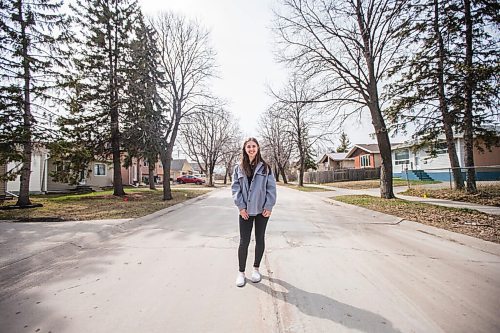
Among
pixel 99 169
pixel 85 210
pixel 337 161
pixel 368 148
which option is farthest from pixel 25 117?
pixel 337 161

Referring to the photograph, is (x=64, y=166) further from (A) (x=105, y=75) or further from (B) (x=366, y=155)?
(B) (x=366, y=155)

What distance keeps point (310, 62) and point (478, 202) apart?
32.4ft

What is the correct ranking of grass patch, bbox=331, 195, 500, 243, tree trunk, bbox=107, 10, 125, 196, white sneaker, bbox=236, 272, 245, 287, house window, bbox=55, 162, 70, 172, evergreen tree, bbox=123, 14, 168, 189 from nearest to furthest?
1. white sneaker, bbox=236, 272, 245, 287
2. grass patch, bbox=331, 195, 500, 243
3. evergreen tree, bbox=123, 14, 168, 189
4. house window, bbox=55, 162, 70, 172
5. tree trunk, bbox=107, 10, 125, 196

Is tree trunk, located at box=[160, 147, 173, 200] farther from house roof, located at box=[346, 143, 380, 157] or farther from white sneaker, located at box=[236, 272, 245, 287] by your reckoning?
house roof, located at box=[346, 143, 380, 157]

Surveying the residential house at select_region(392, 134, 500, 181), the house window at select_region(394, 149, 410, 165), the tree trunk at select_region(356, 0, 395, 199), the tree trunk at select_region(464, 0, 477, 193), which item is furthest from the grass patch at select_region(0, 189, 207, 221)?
the house window at select_region(394, 149, 410, 165)

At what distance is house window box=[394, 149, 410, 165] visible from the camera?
3063 centimetres

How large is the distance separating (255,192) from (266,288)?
1.20m

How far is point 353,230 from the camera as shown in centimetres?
640

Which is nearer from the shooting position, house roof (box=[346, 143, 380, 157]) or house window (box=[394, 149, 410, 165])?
house window (box=[394, 149, 410, 165])

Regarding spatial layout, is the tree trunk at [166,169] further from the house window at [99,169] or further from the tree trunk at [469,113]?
the house window at [99,169]

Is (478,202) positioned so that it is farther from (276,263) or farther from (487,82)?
(276,263)

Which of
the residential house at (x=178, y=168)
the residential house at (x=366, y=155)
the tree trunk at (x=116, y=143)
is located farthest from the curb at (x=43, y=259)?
the residential house at (x=178, y=168)

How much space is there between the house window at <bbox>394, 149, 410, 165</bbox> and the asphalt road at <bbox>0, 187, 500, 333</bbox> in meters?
29.5

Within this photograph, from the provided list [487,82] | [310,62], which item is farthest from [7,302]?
[487,82]
